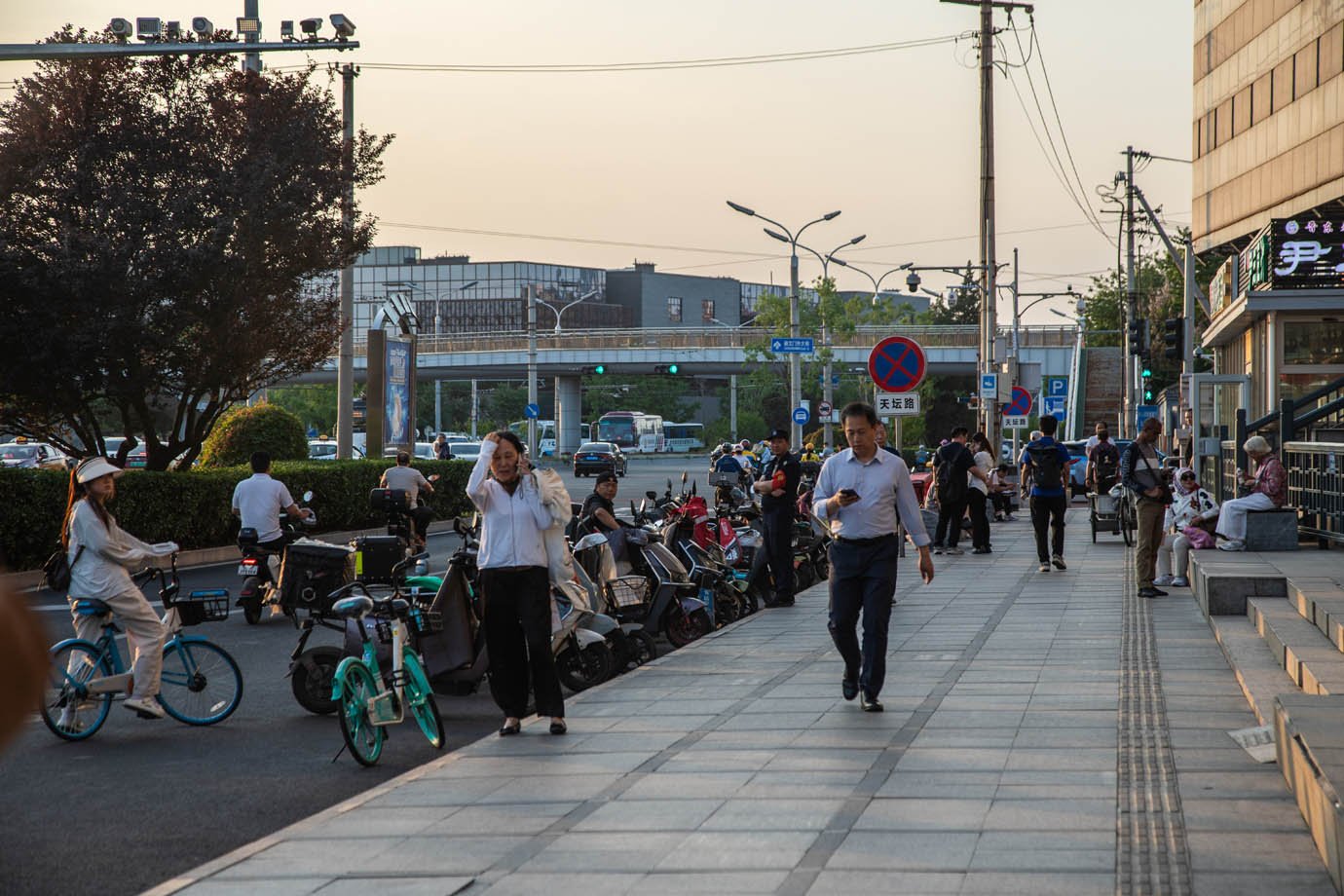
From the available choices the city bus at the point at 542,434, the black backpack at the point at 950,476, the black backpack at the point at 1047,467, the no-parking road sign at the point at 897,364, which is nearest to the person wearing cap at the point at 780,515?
the no-parking road sign at the point at 897,364

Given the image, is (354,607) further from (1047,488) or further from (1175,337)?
(1175,337)

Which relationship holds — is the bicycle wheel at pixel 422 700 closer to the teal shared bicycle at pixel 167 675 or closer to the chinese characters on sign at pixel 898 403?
the teal shared bicycle at pixel 167 675

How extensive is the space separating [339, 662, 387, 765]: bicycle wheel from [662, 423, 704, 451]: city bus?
101 meters

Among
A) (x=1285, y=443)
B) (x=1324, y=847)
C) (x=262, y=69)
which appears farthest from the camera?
(x=262, y=69)

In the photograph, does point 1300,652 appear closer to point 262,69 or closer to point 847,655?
point 847,655

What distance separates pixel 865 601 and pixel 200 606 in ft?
13.7

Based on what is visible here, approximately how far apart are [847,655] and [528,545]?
1.99 meters

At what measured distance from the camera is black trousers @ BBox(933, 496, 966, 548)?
21453mm

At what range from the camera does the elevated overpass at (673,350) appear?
75.6 meters

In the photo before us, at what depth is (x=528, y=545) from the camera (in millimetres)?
8453

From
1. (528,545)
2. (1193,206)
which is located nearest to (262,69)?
(528,545)

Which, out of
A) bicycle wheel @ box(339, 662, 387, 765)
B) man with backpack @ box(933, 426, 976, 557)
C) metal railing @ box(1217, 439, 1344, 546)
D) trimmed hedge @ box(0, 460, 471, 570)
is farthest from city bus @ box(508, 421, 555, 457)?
bicycle wheel @ box(339, 662, 387, 765)

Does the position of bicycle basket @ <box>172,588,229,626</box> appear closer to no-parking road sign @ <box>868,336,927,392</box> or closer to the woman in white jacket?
no-parking road sign @ <box>868,336,927,392</box>

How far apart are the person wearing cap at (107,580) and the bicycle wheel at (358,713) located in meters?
1.97
